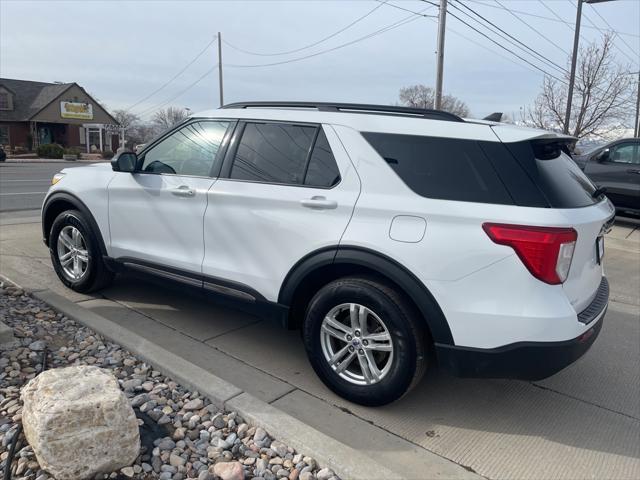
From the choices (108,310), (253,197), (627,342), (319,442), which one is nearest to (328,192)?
(253,197)

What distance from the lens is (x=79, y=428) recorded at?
2.37m

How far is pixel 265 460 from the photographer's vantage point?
2629 mm

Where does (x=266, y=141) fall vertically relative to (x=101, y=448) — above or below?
above

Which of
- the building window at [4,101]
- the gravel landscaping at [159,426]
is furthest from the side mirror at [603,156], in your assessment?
the building window at [4,101]

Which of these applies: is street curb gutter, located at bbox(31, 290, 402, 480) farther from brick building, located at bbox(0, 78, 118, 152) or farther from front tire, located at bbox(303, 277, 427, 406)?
brick building, located at bbox(0, 78, 118, 152)

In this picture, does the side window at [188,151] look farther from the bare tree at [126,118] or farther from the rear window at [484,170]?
the bare tree at [126,118]

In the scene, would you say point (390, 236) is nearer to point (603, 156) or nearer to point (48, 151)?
point (603, 156)

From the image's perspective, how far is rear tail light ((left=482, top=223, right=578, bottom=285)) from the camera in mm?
2650

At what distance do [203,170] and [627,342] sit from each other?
12.5 feet

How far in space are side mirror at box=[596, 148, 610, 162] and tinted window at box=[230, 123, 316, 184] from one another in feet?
28.3

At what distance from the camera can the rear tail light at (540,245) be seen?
2.65 meters

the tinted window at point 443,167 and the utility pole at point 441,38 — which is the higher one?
the utility pole at point 441,38

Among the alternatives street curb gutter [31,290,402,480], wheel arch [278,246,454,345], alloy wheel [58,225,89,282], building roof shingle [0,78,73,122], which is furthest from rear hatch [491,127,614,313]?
building roof shingle [0,78,73,122]

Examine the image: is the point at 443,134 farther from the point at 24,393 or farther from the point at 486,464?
the point at 24,393
